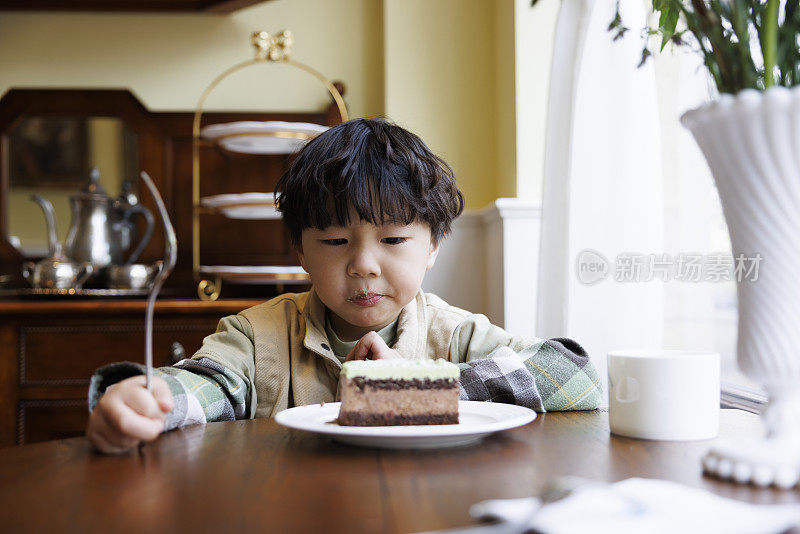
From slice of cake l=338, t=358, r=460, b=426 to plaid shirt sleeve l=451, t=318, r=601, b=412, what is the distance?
0.24m

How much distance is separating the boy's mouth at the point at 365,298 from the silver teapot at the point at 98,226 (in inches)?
63.1

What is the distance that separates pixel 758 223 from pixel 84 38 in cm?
269

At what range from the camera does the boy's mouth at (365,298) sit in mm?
1164

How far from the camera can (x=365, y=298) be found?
1.17m

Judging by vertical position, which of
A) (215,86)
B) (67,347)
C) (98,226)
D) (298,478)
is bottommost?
(67,347)

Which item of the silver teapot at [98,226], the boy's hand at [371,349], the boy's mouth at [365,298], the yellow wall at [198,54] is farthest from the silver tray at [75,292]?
the boy's hand at [371,349]

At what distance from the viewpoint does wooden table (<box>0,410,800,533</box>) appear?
20.7 inches

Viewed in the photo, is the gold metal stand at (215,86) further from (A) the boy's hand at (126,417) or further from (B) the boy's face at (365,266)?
(A) the boy's hand at (126,417)

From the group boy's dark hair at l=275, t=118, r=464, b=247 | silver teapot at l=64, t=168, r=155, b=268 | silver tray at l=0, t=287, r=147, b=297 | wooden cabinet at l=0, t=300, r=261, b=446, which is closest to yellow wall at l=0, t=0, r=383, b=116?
silver teapot at l=64, t=168, r=155, b=268

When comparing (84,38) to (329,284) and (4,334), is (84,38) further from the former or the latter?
(329,284)

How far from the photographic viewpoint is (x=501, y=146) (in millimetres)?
2459

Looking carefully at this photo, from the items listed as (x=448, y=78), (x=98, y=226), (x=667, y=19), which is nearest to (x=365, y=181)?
(x=667, y=19)

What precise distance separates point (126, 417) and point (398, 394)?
0.27 meters

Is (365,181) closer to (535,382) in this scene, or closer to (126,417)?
(535,382)
